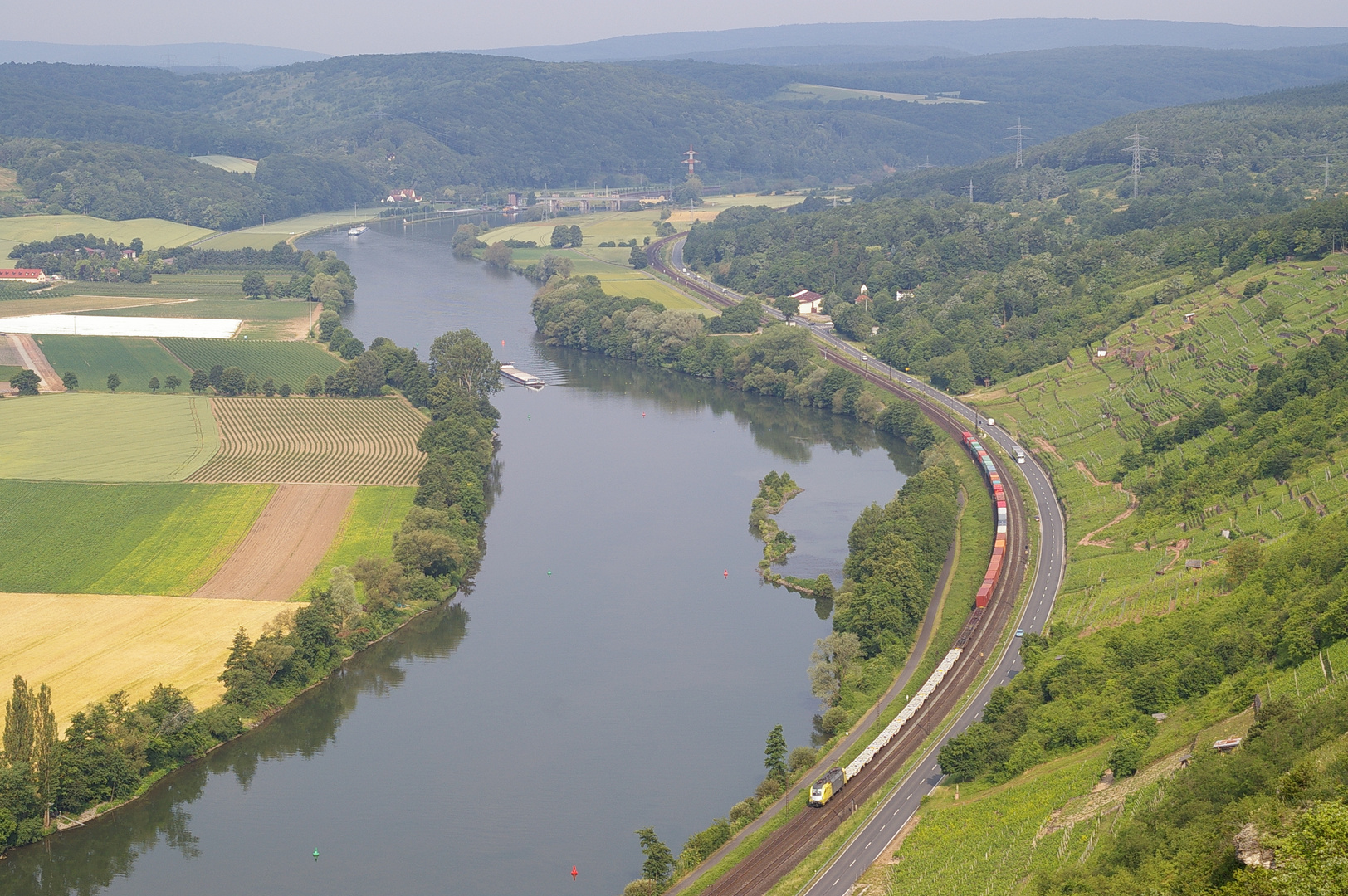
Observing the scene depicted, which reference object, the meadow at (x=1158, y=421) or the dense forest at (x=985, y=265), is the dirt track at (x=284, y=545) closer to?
the meadow at (x=1158, y=421)

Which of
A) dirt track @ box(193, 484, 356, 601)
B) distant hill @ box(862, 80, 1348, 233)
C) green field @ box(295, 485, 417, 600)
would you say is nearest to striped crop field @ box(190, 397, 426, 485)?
green field @ box(295, 485, 417, 600)

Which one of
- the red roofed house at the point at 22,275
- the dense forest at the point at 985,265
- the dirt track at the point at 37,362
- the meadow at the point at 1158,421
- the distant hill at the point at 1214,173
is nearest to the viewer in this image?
the meadow at the point at 1158,421

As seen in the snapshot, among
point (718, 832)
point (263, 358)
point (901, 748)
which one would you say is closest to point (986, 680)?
point (901, 748)

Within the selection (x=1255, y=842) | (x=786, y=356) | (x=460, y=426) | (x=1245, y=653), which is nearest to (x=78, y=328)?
(x=460, y=426)

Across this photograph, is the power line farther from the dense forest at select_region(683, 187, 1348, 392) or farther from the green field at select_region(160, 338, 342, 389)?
the green field at select_region(160, 338, 342, 389)

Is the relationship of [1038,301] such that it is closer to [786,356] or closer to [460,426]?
[786,356]

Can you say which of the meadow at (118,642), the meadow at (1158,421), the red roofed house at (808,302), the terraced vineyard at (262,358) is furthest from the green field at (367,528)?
the red roofed house at (808,302)
